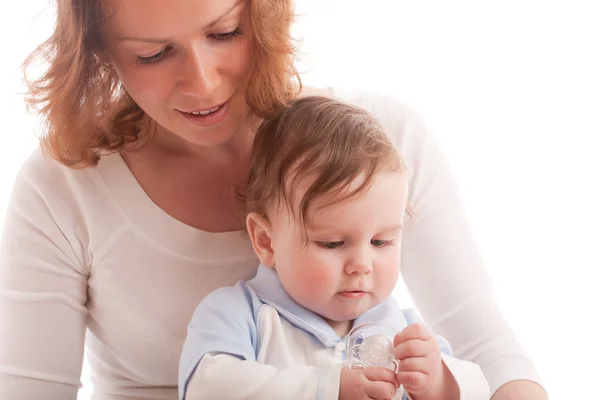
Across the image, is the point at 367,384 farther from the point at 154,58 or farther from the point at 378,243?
the point at 154,58

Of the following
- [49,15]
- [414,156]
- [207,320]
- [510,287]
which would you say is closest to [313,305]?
[207,320]

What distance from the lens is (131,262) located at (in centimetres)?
190

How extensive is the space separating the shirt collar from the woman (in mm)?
153

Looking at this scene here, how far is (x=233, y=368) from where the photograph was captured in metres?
1.55

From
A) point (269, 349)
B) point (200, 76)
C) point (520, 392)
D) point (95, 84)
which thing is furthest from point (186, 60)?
point (520, 392)

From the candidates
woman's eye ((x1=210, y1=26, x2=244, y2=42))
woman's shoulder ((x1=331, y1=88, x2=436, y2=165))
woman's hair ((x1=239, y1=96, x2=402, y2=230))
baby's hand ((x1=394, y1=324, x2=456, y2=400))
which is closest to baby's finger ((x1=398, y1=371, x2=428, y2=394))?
baby's hand ((x1=394, y1=324, x2=456, y2=400))

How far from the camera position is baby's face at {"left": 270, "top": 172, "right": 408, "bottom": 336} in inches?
63.1

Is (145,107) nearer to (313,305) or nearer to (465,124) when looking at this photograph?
(313,305)

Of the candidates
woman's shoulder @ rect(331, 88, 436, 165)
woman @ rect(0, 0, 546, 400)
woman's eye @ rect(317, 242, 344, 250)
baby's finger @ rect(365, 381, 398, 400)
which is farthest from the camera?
woman's shoulder @ rect(331, 88, 436, 165)

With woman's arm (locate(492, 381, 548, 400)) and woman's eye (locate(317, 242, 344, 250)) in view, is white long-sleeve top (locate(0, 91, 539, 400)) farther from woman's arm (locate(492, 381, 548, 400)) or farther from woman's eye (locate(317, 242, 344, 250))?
woman's eye (locate(317, 242, 344, 250))

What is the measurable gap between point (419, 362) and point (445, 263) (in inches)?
15.7

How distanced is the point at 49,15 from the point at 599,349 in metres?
1.70

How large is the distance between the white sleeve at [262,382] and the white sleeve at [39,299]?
0.44m

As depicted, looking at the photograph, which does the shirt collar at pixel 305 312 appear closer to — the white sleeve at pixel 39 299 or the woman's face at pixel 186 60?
the woman's face at pixel 186 60
